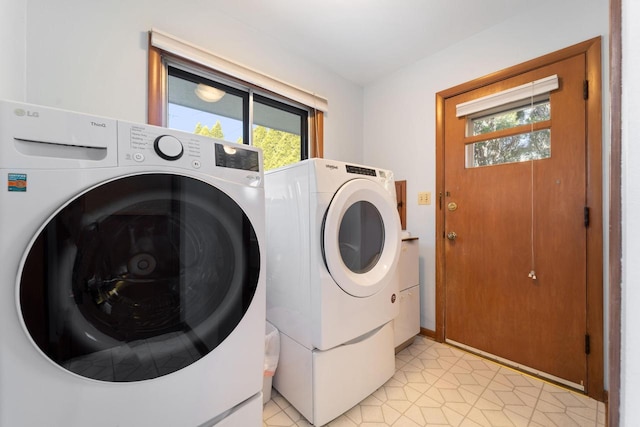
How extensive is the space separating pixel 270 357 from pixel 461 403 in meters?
1.05

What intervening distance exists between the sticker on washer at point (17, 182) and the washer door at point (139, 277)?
0.25ft

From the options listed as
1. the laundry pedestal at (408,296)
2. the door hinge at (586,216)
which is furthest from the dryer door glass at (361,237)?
the door hinge at (586,216)

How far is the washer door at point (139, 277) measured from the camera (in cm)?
57

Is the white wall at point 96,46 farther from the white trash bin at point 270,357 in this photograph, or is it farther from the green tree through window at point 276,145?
the white trash bin at point 270,357

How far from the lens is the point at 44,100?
1199 mm

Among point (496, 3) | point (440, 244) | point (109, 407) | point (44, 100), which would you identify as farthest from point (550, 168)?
point (44, 100)

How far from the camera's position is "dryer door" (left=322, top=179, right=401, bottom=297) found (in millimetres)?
1163

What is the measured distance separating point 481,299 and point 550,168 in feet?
3.20

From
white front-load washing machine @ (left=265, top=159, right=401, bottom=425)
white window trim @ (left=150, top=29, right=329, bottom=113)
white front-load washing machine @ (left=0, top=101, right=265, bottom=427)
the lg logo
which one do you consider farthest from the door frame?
the lg logo

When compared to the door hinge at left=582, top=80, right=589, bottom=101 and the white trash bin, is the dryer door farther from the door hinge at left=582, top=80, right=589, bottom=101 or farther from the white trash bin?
the door hinge at left=582, top=80, right=589, bottom=101

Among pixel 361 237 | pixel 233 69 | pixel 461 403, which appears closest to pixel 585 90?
pixel 361 237

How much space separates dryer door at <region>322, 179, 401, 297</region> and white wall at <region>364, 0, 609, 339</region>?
0.88 metres

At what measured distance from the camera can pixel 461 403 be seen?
138cm

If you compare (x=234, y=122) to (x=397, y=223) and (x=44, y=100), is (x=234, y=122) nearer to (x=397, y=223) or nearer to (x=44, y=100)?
(x=44, y=100)
